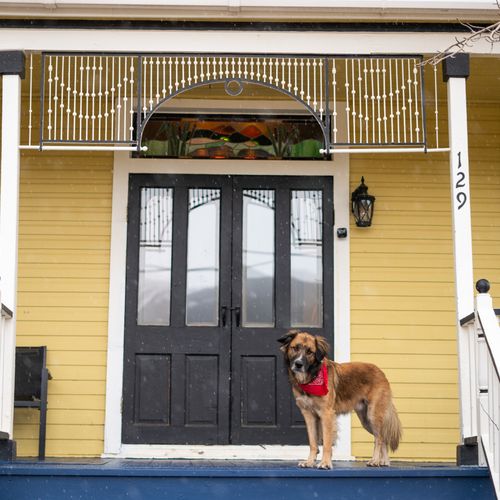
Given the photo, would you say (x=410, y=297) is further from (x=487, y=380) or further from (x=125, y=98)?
(x=125, y=98)

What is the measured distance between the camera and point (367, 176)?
8172mm

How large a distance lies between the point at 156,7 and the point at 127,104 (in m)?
1.63

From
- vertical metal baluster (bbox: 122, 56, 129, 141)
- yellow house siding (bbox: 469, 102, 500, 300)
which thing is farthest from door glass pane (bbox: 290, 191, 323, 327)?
vertical metal baluster (bbox: 122, 56, 129, 141)

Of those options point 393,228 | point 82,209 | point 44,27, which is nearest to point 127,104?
point 82,209

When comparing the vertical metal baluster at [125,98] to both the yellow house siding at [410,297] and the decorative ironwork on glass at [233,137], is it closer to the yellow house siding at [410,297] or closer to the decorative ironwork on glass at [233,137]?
the decorative ironwork on glass at [233,137]

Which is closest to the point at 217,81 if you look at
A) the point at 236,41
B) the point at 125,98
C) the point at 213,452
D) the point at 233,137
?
the point at 236,41

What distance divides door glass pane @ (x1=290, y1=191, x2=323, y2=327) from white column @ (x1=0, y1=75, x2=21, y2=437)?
2.61m

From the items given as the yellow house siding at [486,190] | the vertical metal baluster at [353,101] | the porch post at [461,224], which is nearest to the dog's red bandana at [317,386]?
the porch post at [461,224]

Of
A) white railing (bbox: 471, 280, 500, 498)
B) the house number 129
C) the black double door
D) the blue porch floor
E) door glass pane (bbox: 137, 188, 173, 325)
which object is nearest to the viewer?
white railing (bbox: 471, 280, 500, 498)

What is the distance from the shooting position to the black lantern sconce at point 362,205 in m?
7.97

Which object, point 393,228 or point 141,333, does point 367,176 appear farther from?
point 141,333

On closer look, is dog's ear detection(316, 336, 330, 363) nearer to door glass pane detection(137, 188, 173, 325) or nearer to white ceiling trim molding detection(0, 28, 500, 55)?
white ceiling trim molding detection(0, 28, 500, 55)

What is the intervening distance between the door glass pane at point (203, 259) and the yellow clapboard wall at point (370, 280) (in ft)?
2.37

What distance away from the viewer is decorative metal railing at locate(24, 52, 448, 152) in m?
6.57
